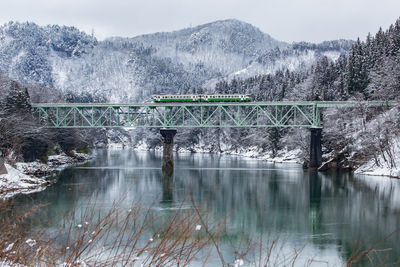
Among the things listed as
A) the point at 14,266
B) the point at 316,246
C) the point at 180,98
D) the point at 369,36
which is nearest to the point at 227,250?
the point at 316,246

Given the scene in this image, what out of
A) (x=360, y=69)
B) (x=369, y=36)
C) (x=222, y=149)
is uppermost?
(x=369, y=36)

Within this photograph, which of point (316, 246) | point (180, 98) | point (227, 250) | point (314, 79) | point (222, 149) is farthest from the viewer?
point (222, 149)

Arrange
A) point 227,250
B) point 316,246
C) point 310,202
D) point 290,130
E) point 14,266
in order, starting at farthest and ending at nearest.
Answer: point 290,130, point 310,202, point 316,246, point 227,250, point 14,266

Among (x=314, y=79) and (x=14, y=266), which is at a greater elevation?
(x=314, y=79)

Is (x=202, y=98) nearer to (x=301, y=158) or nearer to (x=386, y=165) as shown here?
(x=301, y=158)

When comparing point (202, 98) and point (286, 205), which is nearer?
point (286, 205)

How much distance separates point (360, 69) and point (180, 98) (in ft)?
106

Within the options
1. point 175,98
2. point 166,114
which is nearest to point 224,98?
point 175,98

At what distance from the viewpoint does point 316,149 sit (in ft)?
207

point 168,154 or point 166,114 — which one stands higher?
point 166,114

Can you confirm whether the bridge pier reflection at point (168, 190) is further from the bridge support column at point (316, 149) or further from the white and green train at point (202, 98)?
the bridge support column at point (316, 149)

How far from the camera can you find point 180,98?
6931 centimetres

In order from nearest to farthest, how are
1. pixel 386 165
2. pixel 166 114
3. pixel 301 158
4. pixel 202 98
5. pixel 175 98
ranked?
pixel 386 165, pixel 202 98, pixel 175 98, pixel 166 114, pixel 301 158

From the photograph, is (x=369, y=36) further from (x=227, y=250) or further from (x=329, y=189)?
(x=227, y=250)
